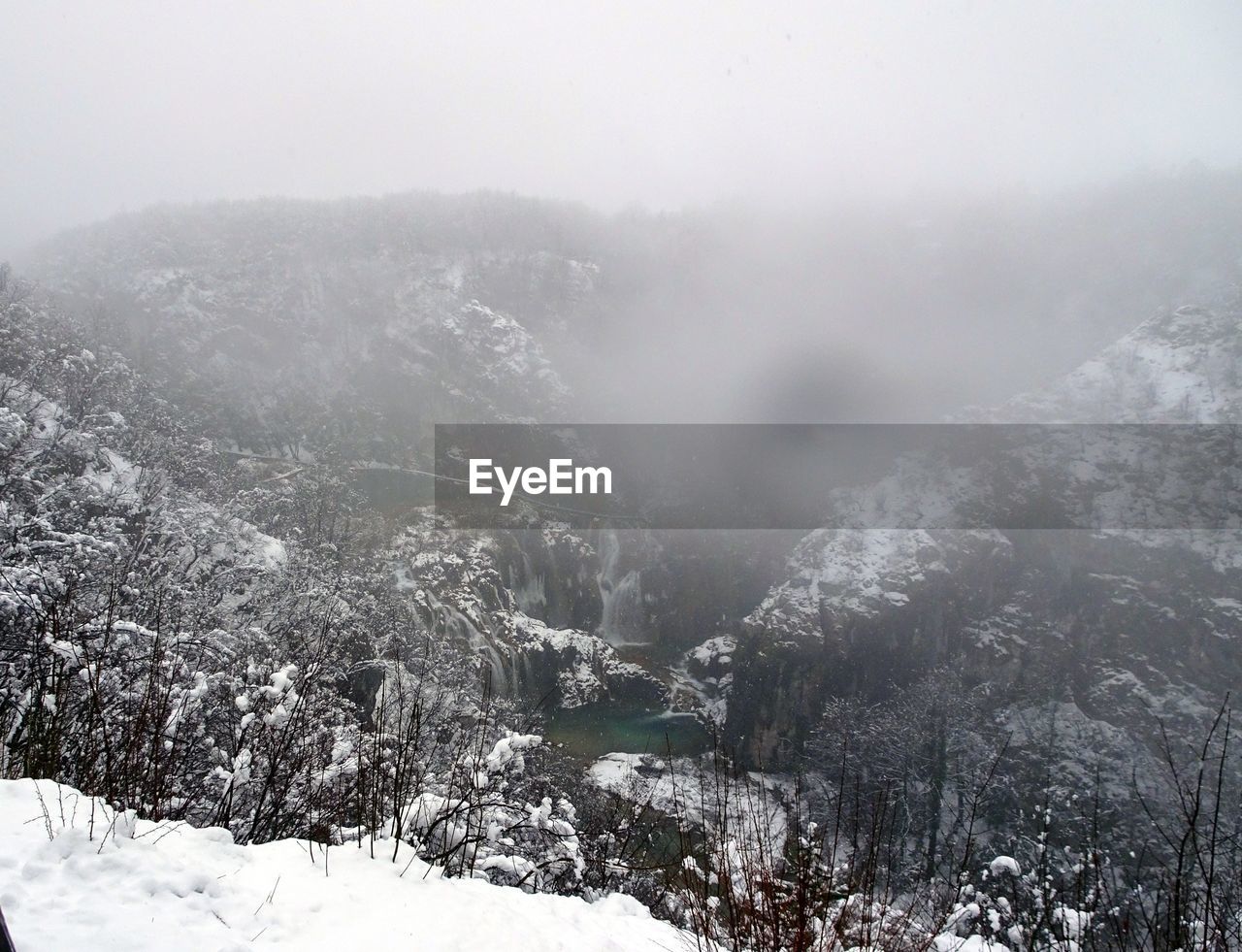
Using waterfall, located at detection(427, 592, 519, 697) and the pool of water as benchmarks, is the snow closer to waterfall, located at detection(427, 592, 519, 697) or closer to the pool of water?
waterfall, located at detection(427, 592, 519, 697)

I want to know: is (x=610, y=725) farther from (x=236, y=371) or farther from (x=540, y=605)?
(x=236, y=371)

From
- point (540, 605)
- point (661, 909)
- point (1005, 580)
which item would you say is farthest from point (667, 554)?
point (661, 909)

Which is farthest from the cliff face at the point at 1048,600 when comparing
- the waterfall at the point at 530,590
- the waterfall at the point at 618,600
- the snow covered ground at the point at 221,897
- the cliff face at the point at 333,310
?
the cliff face at the point at 333,310

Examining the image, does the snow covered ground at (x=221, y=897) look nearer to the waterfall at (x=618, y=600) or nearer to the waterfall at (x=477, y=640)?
the waterfall at (x=477, y=640)

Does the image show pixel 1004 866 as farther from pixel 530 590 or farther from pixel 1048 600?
pixel 1048 600

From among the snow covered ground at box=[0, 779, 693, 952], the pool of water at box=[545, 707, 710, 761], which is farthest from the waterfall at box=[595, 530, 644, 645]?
the snow covered ground at box=[0, 779, 693, 952]
